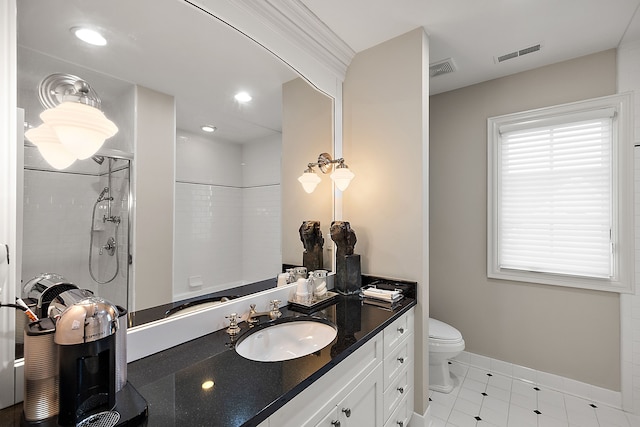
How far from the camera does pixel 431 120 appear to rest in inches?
110

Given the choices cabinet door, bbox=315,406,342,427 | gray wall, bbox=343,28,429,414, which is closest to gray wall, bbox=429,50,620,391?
gray wall, bbox=343,28,429,414

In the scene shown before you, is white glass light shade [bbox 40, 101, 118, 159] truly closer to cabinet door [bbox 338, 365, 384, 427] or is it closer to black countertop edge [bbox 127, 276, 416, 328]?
black countertop edge [bbox 127, 276, 416, 328]

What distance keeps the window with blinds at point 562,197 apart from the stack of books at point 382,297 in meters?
1.26

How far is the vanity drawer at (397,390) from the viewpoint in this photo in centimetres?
148

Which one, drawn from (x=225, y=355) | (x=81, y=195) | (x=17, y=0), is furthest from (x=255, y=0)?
(x=225, y=355)

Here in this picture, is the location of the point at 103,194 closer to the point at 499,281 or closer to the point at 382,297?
the point at 382,297

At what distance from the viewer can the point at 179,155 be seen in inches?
47.3

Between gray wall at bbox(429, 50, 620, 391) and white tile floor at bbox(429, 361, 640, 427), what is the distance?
181mm

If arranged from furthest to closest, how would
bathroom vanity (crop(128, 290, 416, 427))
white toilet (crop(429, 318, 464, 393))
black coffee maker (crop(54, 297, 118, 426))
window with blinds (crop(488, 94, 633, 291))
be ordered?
white toilet (crop(429, 318, 464, 393)) → window with blinds (crop(488, 94, 633, 291)) → bathroom vanity (crop(128, 290, 416, 427)) → black coffee maker (crop(54, 297, 118, 426))

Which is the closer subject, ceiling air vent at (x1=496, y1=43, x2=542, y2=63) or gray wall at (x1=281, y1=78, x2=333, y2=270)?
gray wall at (x1=281, y1=78, x2=333, y2=270)

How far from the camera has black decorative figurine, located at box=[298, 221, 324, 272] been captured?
1.87m

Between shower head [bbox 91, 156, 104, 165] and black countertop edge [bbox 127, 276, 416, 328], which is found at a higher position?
shower head [bbox 91, 156, 104, 165]

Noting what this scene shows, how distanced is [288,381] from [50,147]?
3.33 ft

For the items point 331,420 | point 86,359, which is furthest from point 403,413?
point 86,359
